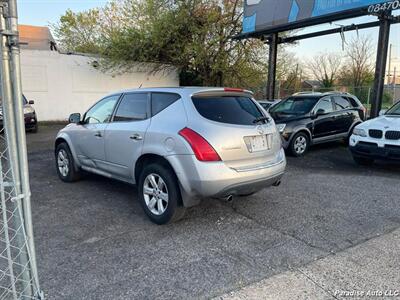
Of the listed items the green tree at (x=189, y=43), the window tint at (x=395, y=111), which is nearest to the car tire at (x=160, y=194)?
the window tint at (x=395, y=111)

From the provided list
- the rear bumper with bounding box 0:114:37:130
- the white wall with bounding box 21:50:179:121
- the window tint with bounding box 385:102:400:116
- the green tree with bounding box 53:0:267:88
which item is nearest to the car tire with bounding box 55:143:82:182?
the window tint with bounding box 385:102:400:116

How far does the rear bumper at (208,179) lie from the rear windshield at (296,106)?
5861mm

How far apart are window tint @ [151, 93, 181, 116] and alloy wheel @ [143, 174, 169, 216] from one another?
85cm

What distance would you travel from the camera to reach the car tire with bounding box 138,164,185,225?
13.1 ft

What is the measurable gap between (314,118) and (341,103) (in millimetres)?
1349

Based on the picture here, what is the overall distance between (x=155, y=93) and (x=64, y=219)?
2002 millimetres

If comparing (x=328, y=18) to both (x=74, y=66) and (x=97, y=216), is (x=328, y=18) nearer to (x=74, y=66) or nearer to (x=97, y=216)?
(x=97, y=216)

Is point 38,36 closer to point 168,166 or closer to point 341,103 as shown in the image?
point 341,103

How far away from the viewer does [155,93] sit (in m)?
4.57

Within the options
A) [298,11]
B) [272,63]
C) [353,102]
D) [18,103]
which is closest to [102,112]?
[18,103]

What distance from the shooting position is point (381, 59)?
32.5 feet

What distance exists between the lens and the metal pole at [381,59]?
9664mm

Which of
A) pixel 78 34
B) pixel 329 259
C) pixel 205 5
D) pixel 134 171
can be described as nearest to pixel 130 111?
pixel 134 171

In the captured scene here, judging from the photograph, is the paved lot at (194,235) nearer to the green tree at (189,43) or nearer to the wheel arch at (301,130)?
the wheel arch at (301,130)
